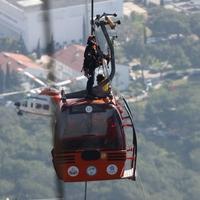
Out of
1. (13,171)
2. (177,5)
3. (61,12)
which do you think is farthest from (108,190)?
(177,5)

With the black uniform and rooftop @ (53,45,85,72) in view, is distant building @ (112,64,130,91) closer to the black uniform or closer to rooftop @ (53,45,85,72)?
rooftop @ (53,45,85,72)

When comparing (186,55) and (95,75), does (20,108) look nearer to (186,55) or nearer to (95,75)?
(95,75)

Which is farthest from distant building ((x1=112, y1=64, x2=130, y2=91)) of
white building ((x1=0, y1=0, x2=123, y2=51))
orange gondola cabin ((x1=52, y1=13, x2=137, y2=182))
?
orange gondola cabin ((x1=52, y1=13, x2=137, y2=182))

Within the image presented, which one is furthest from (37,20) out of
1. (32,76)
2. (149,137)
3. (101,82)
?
(101,82)

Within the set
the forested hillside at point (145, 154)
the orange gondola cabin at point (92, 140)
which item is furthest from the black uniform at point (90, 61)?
the forested hillside at point (145, 154)

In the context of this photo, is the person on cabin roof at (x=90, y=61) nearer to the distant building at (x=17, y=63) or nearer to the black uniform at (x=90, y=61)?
the black uniform at (x=90, y=61)

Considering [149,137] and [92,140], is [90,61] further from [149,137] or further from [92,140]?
[149,137]
